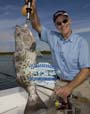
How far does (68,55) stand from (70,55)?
30 mm

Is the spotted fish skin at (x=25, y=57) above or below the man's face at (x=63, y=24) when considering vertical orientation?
below

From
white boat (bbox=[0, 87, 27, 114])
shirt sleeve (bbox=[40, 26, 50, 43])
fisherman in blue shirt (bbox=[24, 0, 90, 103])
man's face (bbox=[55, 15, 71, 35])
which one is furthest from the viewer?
white boat (bbox=[0, 87, 27, 114])

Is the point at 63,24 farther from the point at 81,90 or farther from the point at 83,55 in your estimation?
the point at 81,90

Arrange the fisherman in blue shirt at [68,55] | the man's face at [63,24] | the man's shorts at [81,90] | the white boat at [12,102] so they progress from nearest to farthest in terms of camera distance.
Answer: the fisherman in blue shirt at [68,55], the man's face at [63,24], the man's shorts at [81,90], the white boat at [12,102]

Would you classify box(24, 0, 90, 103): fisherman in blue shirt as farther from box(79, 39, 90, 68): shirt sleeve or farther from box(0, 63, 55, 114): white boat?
box(0, 63, 55, 114): white boat

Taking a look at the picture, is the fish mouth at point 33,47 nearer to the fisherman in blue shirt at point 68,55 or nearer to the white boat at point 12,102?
the fisherman in blue shirt at point 68,55

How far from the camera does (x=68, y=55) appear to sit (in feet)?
13.5

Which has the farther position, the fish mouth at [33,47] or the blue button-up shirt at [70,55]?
the fish mouth at [33,47]

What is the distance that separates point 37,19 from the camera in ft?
15.0

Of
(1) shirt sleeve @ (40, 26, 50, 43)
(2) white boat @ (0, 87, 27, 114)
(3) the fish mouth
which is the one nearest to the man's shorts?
(3) the fish mouth

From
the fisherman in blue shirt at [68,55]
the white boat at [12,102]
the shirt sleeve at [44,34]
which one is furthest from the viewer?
the white boat at [12,102]

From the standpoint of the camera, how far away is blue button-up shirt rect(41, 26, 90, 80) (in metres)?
4.05

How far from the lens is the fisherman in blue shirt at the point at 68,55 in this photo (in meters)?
4.02

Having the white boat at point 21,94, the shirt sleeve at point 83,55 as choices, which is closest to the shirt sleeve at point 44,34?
the white boat at point 21,94
